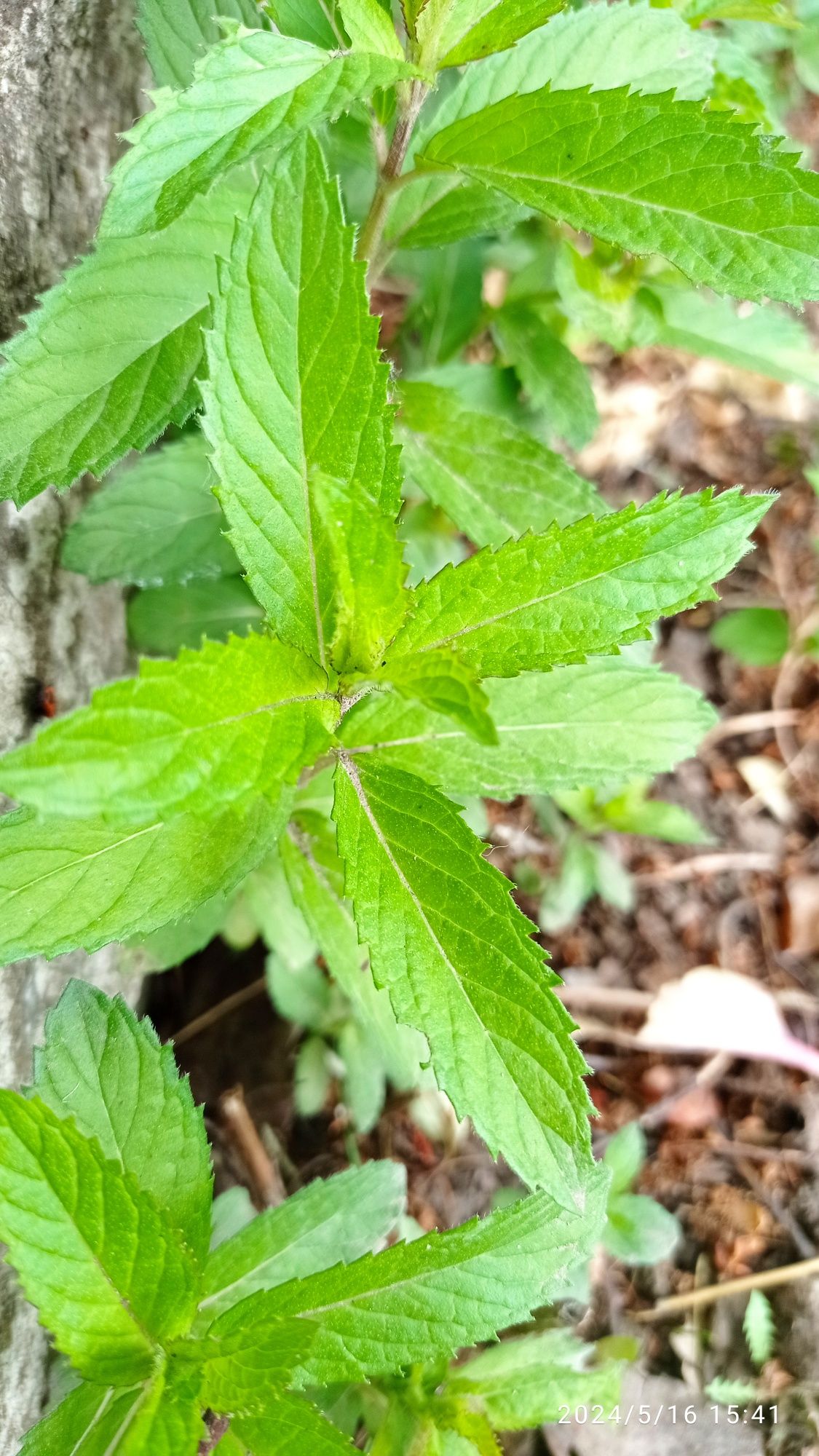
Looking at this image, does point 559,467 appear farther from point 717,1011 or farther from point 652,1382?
point 652,1382


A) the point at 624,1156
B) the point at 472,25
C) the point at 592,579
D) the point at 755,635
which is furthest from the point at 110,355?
the point at 755,635

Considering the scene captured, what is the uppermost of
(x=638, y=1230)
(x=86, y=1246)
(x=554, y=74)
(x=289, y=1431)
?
(x=554, y=74)

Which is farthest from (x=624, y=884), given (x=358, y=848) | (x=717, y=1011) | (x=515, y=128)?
(x=515, y=128)

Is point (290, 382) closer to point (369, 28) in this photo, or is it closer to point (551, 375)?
point (369, 28)

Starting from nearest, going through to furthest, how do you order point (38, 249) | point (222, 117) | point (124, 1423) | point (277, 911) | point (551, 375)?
point (222, 117) < point (124, 1423) < point (38, 249) < point (277, 911) < point (551, 375)

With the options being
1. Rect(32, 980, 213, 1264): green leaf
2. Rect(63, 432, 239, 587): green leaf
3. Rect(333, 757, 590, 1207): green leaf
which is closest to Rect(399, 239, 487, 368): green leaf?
Rect(63, 432, 239, 587): green leaf

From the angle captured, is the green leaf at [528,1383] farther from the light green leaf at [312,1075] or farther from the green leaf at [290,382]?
the green leaf at [290,382]

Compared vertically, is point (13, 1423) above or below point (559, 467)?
below
